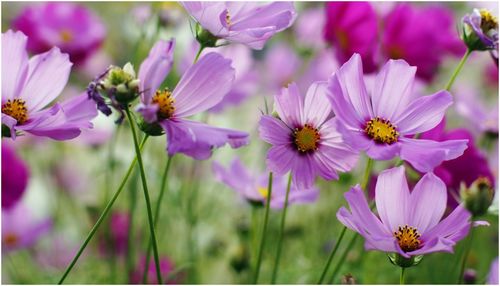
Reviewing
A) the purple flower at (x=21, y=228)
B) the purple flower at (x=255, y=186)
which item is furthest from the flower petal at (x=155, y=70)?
the purple flower at (x=21, y=228)

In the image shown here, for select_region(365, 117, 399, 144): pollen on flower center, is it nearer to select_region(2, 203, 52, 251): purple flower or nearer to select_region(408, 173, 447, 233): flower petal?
select_region(408, 173, 447, 233): flower petal

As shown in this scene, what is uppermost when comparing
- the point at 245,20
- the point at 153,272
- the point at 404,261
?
the point at 245,20

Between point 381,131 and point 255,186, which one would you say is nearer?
point 381,131

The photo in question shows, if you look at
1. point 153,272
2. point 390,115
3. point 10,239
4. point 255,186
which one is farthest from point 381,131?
point 10,239

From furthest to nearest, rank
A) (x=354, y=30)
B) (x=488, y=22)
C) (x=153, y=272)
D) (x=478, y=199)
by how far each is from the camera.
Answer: (x=153, y=272), (x=354, y=30), (x=488, y=22), (x=478, y=199)

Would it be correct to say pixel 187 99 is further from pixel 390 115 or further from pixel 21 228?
pixel 21 228

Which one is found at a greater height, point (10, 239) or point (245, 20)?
point (245, 20)
